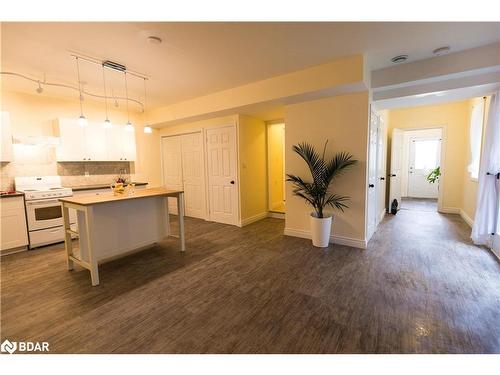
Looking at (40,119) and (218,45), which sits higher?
(218,45)

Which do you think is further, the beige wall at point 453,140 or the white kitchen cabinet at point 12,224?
the beige wall at point 453,140

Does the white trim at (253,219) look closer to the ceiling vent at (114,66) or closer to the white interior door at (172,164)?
the white interior door at (172,164)

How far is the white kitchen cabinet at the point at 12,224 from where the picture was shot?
3.38 m

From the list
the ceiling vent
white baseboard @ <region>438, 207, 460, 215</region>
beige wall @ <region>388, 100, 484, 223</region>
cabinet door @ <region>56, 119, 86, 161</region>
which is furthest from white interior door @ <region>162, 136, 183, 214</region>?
white baseboard @ <region>438, 207, 460, 215</region>

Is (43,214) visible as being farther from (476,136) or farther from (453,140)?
(453,140)

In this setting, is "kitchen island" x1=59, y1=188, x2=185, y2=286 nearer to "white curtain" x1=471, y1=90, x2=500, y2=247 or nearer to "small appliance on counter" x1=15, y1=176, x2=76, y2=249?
"small appliance on counter" x1=15, y1=176, x2=76, y2=249

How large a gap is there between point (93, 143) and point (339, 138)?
15.8ft

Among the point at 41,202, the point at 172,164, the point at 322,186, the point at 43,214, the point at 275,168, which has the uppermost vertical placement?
the point at 172,164

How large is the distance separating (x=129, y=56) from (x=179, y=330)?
3.11 meters

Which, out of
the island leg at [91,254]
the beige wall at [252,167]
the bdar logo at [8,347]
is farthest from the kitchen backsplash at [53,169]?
the bdar logo at [8,347]

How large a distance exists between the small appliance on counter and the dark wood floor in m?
0.28

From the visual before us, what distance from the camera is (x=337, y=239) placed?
12.1 feet

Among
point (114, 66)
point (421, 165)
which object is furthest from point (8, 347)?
point (421, 165)

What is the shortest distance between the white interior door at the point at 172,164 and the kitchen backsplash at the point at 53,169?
2.99 ft
